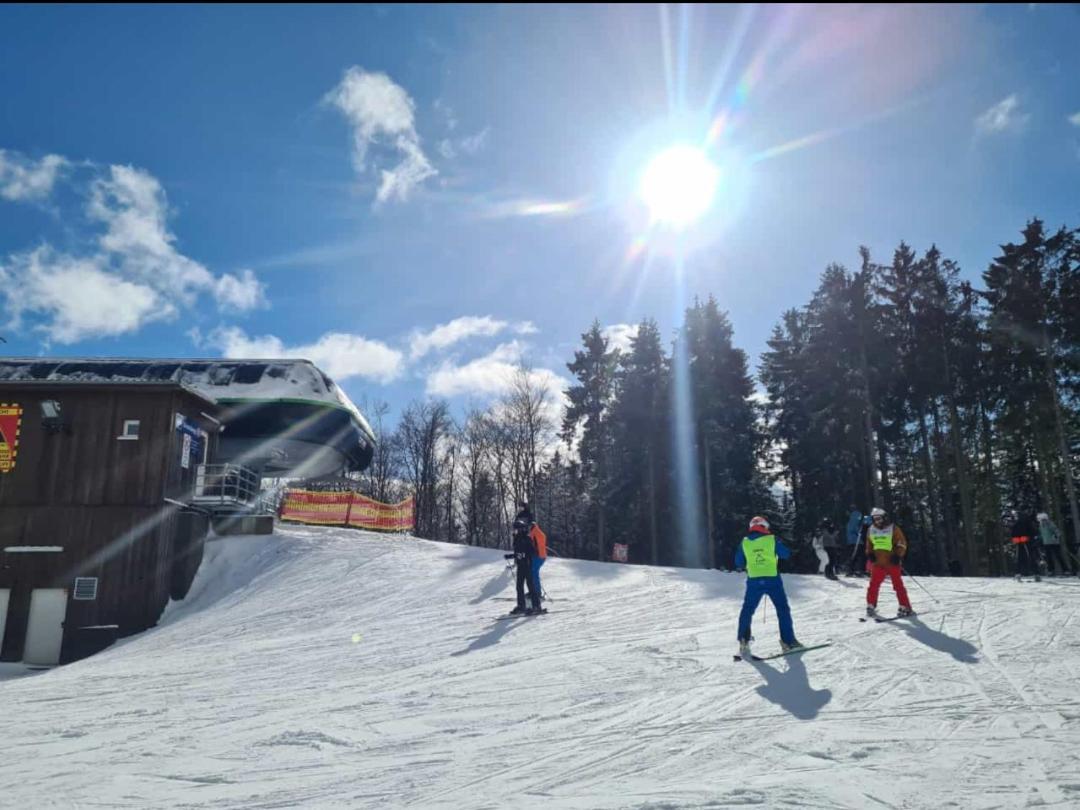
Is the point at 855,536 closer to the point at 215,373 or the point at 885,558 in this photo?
the point at 885,558

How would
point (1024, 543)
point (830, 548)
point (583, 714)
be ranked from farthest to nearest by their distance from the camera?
point (830, 548) < point (1024, 543) < point (583, 714)

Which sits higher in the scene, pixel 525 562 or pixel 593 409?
pixel 593 409

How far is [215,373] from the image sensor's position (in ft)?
75.8

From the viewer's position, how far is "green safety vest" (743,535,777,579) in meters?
8.32

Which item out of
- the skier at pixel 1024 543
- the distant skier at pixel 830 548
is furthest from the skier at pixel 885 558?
the skier at pixel 1024 543

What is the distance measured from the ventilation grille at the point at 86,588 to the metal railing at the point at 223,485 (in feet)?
9.92

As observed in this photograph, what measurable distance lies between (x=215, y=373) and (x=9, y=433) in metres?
5.79

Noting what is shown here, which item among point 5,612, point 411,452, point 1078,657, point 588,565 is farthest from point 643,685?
point 411,452

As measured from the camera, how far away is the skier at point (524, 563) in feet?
40.2

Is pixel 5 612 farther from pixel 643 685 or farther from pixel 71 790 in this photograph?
pixel 643 685

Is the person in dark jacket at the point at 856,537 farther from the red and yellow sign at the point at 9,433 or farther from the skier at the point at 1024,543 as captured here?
the red and yellow sign at the point at 9,433

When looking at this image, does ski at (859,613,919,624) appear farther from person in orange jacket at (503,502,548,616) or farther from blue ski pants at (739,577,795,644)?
person in orange jacket at (503,502,548,616)

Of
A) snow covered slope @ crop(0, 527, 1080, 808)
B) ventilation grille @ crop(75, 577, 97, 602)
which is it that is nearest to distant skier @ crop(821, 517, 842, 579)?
snow covered slope @ crop(0, 527, 1080, 808)

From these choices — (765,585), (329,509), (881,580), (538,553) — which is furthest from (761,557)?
(329,509)
